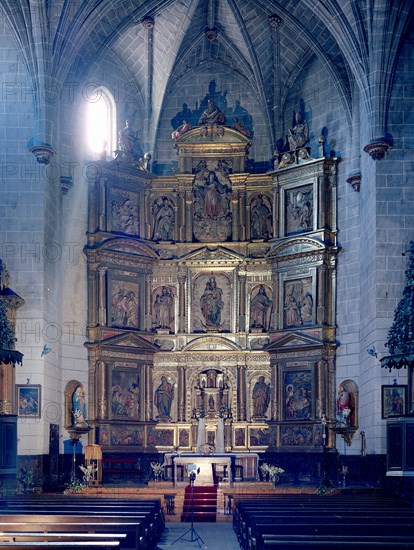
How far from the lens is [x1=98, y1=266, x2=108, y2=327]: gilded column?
33.9m

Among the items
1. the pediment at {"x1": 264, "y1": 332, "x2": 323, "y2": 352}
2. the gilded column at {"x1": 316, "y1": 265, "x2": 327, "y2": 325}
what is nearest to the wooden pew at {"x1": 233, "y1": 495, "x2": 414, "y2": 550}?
the pediment at {"x1": 264, "y1": 332, "x2": 323, "y2": 352}

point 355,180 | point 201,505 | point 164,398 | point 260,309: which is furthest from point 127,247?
point 201,505

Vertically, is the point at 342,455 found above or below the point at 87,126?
below

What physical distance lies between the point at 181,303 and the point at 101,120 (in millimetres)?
7294

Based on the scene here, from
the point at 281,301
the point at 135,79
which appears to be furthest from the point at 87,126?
the point at 281,301

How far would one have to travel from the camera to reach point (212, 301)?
35.8 m

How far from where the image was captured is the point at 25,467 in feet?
97.6

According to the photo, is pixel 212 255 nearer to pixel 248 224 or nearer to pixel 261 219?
pixel 248 224

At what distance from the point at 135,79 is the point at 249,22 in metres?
4.74

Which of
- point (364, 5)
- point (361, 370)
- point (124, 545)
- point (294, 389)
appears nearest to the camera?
point (124, 545)

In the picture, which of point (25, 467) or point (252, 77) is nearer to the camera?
point (25, 467)

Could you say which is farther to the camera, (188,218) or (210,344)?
Result: (188,218)

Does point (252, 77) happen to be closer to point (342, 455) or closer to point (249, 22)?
point (249, 22)

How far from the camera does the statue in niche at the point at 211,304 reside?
35.8 m
